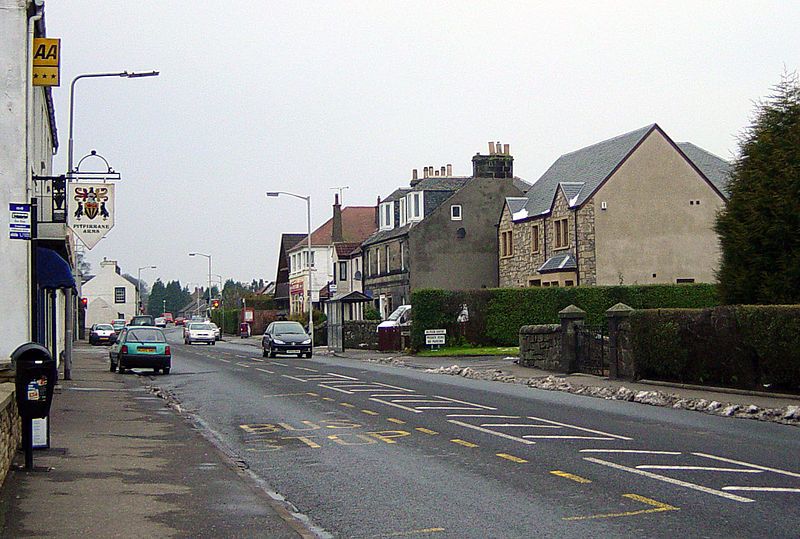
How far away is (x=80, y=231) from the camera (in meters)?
22.6

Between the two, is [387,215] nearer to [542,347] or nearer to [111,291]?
[542,347]

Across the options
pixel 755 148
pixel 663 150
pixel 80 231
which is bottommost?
pixel 80 231

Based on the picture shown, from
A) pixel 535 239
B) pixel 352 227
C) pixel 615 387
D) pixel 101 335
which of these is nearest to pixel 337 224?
pixel 352 227

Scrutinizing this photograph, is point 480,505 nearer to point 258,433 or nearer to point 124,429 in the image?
point 258,433

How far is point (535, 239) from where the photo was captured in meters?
56.2

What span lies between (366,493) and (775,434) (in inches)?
315

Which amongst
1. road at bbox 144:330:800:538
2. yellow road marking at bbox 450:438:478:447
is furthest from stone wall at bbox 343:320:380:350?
yellow road marking at bbox 450:438:478:447

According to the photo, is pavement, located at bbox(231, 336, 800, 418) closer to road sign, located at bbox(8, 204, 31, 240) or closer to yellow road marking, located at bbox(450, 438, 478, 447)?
yellow road marking, located at bbox(450, 438, 478, 447)

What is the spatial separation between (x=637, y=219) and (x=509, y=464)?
4018cm

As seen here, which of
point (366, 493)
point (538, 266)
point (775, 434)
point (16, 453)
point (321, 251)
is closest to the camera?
point (366, 493)

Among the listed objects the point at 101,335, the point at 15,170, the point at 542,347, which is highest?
the point at 15,170

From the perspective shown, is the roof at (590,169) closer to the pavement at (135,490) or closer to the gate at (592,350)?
the gate at (592,350)

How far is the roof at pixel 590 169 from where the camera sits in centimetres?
5138

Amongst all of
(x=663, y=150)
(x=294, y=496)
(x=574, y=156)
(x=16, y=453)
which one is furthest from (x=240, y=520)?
(x=574, y=156)
